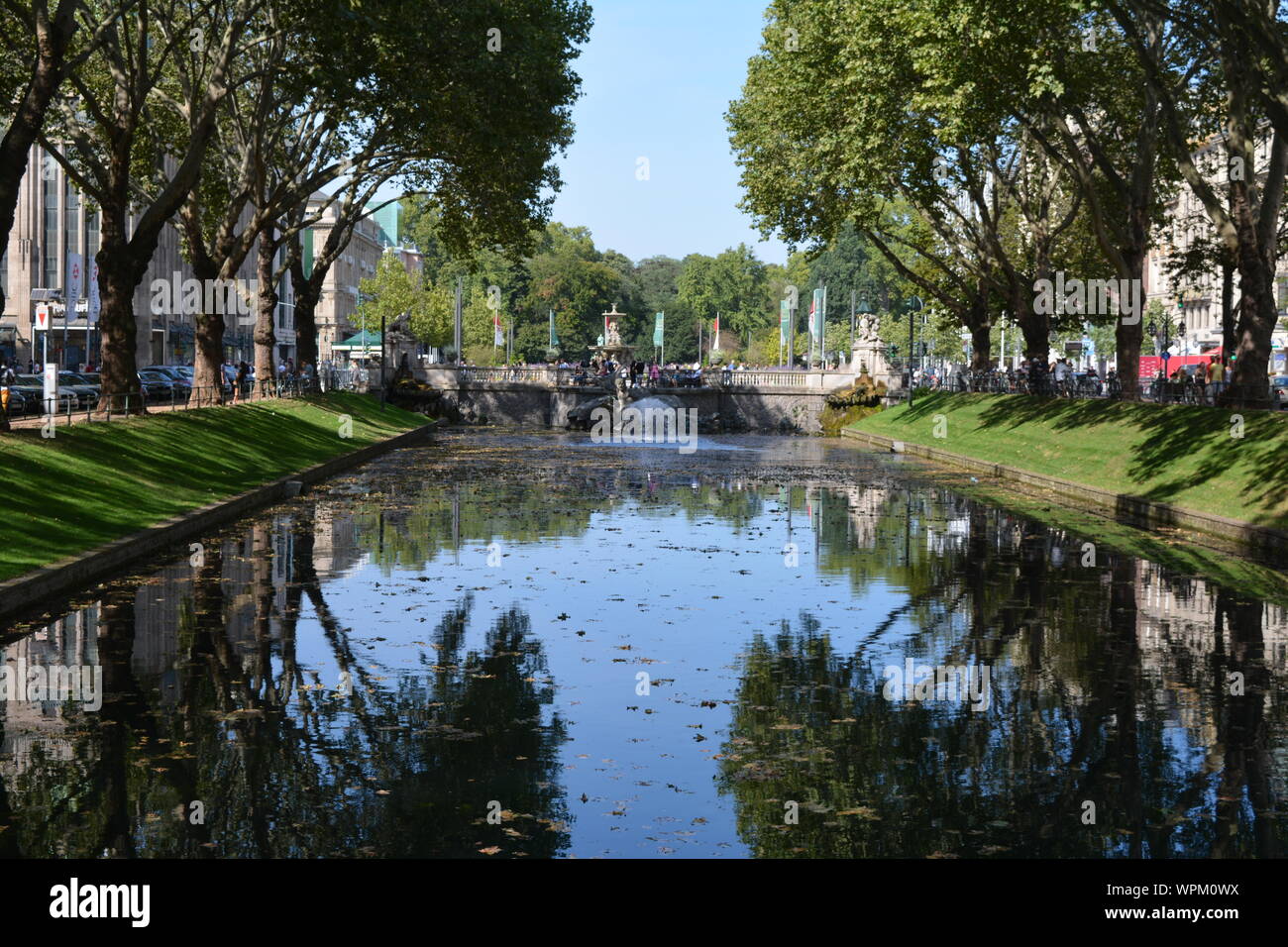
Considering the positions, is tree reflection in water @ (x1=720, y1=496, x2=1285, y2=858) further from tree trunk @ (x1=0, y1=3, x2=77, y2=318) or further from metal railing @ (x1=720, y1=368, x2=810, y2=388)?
metal railing @ (x1=720, y1=368, x2=810, y2=388)

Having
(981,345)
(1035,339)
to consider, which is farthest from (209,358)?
(981,345)

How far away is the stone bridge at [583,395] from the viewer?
267 ft

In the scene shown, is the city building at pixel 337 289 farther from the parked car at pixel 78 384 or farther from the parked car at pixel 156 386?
the parked car at pixel 78 384

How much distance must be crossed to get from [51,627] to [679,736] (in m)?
7.16

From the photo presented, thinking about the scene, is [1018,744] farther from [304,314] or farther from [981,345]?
[981,345]

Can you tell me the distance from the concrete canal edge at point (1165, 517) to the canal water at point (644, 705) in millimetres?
2590

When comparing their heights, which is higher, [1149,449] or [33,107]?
[33,107]

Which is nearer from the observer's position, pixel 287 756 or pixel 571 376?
pixel 287 756

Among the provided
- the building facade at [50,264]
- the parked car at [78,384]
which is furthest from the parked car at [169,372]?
the parked car at [78,384]

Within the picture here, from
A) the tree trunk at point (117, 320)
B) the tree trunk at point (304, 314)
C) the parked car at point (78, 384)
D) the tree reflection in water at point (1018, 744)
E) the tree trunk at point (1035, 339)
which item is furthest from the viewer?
the tree trunk at point (304, 314)

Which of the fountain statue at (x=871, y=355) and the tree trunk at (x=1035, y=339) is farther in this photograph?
the fountain statue at (x=871, y=355)

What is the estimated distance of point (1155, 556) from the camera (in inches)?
855

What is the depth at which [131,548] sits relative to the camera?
63.8 ft

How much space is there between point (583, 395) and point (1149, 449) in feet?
167
